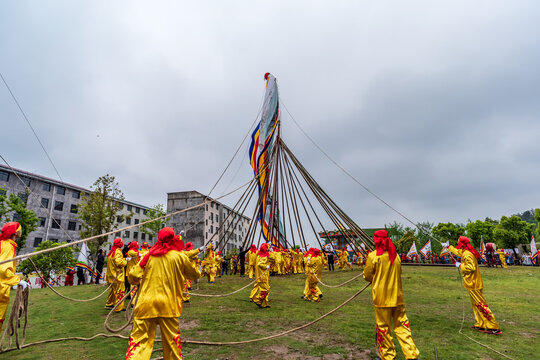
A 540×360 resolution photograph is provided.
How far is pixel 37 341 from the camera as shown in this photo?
4934mm

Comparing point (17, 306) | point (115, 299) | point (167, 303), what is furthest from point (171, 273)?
point (115, 299)

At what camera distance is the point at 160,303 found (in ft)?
10.5

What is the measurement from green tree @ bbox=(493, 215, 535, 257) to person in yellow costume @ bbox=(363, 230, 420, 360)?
111ft

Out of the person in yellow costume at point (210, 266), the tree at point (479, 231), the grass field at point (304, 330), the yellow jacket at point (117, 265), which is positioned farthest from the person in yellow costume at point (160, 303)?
the tree at point (479, 231)

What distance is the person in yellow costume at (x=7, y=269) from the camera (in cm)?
390

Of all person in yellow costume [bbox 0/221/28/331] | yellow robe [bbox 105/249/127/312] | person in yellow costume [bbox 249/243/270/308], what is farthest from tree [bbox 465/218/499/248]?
person in yellow costume [bbox 0/221/28/331]

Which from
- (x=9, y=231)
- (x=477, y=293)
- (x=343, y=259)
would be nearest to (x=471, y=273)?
(x=477, y=293)

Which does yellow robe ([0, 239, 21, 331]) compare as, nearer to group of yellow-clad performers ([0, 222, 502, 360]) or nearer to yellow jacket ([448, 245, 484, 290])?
group of yellow-clad performers ([0, 222, 502, 360])

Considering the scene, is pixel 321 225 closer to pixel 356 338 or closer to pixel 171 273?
pixel 356 338

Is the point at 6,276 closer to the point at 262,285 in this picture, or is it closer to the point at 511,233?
the point at 262,285

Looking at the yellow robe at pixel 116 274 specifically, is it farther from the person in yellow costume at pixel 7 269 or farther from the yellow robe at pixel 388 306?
the yellow robe at pixel 388 306

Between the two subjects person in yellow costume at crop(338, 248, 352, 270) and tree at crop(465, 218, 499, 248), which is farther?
tree at crop(465, 218, 499, 248)

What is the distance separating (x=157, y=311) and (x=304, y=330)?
3305 mm

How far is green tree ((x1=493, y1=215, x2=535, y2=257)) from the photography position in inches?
1126
